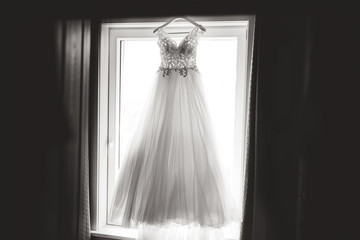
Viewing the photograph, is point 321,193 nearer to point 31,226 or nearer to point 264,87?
point 264,87

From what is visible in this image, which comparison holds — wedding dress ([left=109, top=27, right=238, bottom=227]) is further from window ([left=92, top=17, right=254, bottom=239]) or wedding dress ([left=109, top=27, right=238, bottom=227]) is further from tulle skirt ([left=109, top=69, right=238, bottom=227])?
window ([left=92, top=17, right=254, bottom=239])

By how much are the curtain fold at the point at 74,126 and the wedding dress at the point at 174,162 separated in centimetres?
33

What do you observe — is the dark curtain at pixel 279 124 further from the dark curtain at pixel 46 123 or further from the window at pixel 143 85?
the dark curtain at pixel 46 123

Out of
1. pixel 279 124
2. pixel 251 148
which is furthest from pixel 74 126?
pixel 279 124

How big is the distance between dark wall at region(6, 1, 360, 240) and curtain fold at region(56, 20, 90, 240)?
0.05 meters

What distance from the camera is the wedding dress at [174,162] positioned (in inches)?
61.4

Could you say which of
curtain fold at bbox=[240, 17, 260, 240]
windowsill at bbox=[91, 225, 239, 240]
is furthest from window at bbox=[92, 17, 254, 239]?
curtain fold at bbox=[240, 17, 260, 240]

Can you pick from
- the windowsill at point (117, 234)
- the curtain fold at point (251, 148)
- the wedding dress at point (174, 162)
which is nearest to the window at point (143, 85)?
the windowsill at point (117, 234)

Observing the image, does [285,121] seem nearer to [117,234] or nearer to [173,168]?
[173,168]

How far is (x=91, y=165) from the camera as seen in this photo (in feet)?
6.43

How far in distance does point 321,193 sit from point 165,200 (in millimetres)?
799

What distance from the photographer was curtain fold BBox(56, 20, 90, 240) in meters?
1.78

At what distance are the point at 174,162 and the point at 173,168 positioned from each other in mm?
33

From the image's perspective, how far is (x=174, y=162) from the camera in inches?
64.1
